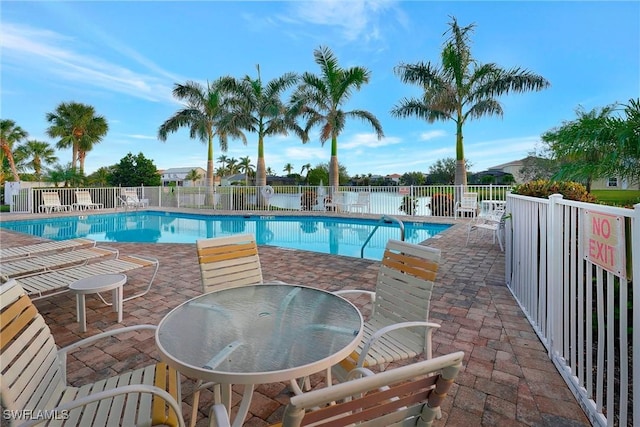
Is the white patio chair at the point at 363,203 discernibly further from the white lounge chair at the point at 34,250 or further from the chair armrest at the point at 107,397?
the chair armrest at the point at 107,397

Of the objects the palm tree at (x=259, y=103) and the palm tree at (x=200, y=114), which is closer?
the palm tree at (x=259, y=103)

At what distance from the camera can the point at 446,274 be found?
187 inches

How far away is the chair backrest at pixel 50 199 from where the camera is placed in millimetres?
13953

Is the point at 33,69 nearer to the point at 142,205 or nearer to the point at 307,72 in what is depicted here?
the point at 142,205

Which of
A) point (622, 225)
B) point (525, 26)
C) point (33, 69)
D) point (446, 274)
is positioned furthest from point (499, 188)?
point (33, 69)

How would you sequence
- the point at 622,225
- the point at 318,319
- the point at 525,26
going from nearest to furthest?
1. the point at 622,225
2. the point at 318,319
3. the point at 525,26

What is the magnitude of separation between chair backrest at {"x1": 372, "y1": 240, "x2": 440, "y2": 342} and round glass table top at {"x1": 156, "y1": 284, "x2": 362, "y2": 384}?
49 centimetres

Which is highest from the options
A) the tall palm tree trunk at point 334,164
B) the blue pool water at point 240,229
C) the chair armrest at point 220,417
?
the tall palm tree trunk at point 334,164

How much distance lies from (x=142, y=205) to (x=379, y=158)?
22501 millimetres

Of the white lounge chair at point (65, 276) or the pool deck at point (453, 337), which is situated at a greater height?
the white lounge chair at point (65, 276)

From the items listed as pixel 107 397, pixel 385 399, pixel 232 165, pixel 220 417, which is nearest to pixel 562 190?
pixel 385 399

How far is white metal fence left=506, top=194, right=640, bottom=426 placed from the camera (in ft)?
4.77

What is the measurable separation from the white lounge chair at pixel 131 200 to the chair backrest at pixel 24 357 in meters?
16.9

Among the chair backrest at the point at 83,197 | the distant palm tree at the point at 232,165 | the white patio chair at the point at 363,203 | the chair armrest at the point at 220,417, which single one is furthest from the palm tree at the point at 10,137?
the distant palm tree at the point at 232,165
